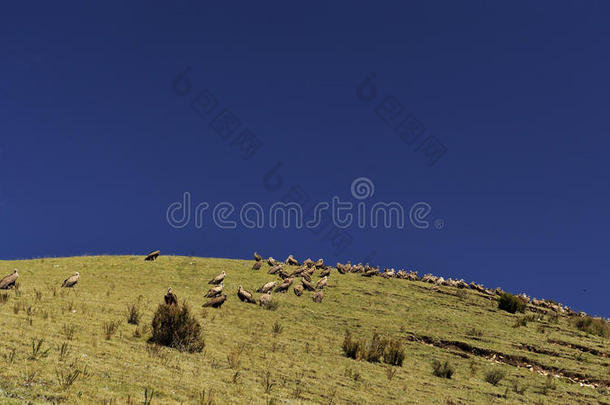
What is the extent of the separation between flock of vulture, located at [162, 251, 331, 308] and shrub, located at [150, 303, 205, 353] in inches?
145

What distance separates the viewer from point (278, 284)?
31.0 m

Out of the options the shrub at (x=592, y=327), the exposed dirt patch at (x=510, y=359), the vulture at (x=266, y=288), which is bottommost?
the exposed dirt patch at (x=510, y=359)

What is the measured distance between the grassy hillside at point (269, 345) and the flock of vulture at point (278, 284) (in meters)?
0.70

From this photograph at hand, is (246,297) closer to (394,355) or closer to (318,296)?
(318,296)

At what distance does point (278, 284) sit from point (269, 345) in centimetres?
1305

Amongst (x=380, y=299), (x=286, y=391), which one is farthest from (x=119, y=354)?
(x=380, y=299)

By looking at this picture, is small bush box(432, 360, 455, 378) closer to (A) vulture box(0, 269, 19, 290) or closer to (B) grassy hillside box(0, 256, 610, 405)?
(B) grassy hillside box(0, 256, 610, 405)

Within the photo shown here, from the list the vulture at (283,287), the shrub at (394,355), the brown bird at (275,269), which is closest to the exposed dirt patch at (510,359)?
the shrub at (394,355)

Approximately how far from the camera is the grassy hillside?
1061 centimetres

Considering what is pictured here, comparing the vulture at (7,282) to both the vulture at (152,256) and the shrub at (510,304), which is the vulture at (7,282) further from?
the shrub at (510,304)

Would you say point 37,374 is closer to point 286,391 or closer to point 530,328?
point 286,391

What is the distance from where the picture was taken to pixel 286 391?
1227 centimetres

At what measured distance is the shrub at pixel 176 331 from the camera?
15.2 metres

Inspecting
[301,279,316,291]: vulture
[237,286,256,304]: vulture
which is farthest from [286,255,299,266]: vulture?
[237,286,256,304]: vulture
